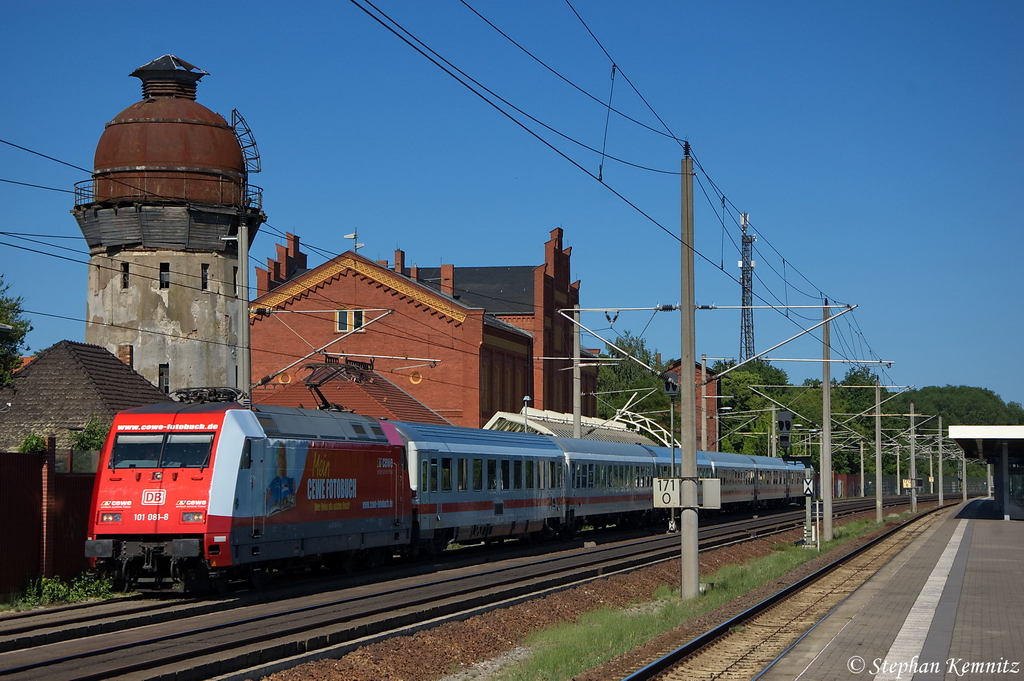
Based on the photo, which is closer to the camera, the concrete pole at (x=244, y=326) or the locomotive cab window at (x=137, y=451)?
the locomotive cab window at (x=137, y=451)

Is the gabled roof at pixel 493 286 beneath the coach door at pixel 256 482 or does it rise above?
above

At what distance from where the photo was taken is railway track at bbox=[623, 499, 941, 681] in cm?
1288

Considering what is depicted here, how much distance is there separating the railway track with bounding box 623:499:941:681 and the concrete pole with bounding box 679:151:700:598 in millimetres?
1718

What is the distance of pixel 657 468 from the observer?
48500 millimetres

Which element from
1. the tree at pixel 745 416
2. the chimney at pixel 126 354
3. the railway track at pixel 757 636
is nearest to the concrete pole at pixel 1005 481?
Answer: the tree at pixel 745 416

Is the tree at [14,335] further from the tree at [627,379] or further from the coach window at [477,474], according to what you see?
the tree at [627,379]

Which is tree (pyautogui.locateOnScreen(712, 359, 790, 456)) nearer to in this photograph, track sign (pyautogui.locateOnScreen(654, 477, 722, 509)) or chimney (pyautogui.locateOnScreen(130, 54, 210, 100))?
chimney (pyautogui.locateOnScreen(130, 54, 210, 100))

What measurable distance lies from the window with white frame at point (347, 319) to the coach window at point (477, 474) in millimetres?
30526

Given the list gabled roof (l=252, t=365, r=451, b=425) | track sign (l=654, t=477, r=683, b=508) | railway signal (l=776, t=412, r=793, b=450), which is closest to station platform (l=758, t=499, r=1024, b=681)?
track sign (l=654, t=477, r=683, b=508)

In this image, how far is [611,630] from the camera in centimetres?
1627

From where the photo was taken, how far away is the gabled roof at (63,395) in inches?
1347

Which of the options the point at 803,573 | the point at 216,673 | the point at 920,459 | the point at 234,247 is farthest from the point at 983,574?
the point at 920,459

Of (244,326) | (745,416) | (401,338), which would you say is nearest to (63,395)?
(244,326)

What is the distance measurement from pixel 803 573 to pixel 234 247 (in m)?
29.1
